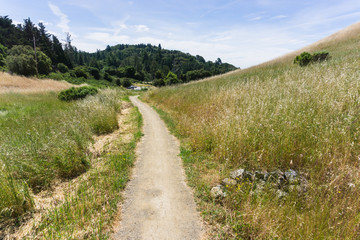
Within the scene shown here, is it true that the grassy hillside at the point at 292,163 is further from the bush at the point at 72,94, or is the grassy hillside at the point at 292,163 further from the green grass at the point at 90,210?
the bush at the point at 72,94

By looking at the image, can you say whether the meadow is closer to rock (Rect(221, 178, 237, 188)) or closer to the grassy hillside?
the grassy hillside

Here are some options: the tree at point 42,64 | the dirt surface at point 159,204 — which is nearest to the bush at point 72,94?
the dirt surface at point 159,204

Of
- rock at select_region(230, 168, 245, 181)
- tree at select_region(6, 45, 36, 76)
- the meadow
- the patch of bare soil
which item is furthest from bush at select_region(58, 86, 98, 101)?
tree at select_region(6, 45, 36, 76)

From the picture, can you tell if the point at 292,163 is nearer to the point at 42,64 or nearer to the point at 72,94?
the point at 72,94

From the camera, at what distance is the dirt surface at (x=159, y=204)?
2477 millimetres

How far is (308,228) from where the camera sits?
2006mm

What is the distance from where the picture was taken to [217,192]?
10.3 ft

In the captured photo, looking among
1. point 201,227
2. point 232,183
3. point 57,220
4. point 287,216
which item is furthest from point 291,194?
point 57,220

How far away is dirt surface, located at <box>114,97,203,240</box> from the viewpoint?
2.48 meters

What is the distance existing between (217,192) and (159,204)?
1241mm

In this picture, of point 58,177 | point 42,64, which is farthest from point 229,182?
point 42,64

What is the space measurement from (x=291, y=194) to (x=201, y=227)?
5.41 feet

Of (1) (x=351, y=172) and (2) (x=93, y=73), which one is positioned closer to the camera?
(1) (x=351, y=172)

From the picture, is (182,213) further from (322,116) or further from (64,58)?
(64,58)
